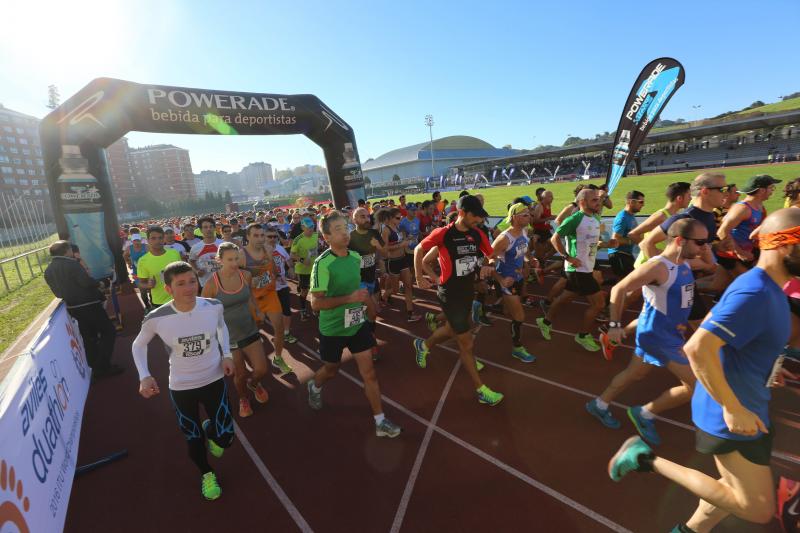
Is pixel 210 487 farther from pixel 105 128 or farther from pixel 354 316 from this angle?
pixel 105 128

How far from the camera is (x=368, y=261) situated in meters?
6.02

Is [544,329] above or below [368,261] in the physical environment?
below

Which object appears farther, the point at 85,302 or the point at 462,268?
the point at 85,302

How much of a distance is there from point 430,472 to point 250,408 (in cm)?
247

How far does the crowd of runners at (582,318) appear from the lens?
1.89 meters

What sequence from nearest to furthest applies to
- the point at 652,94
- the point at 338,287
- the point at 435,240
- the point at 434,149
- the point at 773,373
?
the point at 773,373 → the point at 338,287 → the point at 435,240 → the point at 652,94 → the point at 434,149

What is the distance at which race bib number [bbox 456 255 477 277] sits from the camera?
403 centimetres

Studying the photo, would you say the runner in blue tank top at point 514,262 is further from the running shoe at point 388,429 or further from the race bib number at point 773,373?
the race bib number at point 773,373

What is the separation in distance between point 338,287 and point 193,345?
1.33m

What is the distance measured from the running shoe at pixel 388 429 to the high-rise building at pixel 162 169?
131267 millimetres

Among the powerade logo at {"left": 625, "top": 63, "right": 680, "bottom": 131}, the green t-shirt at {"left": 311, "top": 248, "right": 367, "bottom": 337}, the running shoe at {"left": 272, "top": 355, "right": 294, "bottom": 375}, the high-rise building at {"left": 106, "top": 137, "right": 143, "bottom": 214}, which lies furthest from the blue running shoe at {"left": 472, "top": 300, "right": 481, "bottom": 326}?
the high-rise building at {"left": 106, "top": 137, "right": 143, "bottom": 214}

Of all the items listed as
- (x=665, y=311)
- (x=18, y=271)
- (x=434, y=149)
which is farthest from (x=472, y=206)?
(x=434, y=149)

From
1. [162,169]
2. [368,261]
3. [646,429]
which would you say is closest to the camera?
[646,429]

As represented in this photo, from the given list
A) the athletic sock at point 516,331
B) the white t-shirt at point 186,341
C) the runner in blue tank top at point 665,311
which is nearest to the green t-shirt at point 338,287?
the white t-shirt at point 186,341
